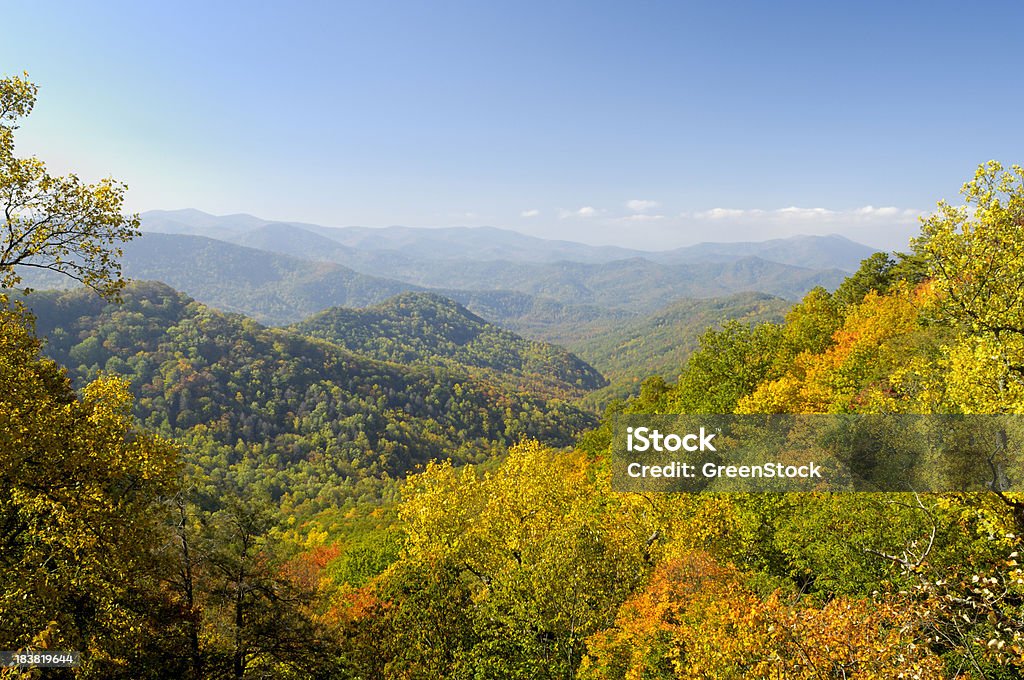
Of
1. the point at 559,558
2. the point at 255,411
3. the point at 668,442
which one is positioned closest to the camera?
the point at 559,558

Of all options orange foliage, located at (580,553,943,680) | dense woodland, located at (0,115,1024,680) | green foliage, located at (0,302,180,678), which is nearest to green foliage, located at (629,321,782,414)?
dense woodland, located at (0,115,1024,680)

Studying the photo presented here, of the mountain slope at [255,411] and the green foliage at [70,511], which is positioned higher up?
the green foliage at [70,511]

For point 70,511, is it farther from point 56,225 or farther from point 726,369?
point 726,369

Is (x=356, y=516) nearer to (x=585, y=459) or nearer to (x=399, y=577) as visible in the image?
(x=585, y=459)

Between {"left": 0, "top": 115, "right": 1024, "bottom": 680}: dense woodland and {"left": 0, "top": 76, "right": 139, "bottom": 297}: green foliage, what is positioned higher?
{"left": 0, "top": 76, "right": 139, "bottom": 297}: green foliage

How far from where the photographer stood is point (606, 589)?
21.1 meters

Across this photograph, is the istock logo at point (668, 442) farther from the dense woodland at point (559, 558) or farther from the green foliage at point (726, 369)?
the green foliage at point (726, 369)

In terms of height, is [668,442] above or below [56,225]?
below

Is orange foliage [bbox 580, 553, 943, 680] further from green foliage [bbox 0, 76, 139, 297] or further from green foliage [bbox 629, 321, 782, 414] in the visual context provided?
green foliage [bbox 629, 321, 782, 414]

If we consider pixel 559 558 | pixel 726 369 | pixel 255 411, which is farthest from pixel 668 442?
pixel 255 411

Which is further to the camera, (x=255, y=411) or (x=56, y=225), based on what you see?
(x=255, y=411)

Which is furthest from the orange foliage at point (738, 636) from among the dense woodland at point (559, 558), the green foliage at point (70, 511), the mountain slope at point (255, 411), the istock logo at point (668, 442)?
the mountain slope at point (255, 411)

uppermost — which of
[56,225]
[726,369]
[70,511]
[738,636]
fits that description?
→ [56,225]

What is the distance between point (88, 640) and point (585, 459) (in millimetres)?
48284
